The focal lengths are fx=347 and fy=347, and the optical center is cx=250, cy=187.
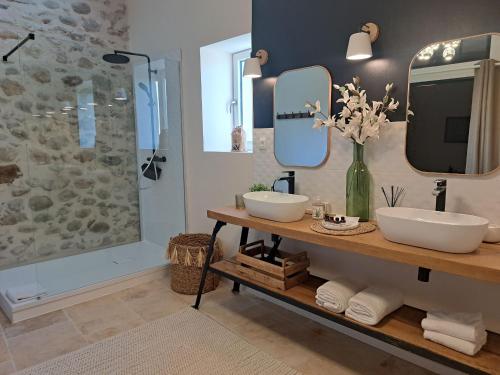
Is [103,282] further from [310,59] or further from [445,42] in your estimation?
[445,42]

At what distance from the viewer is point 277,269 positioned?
2018 mm

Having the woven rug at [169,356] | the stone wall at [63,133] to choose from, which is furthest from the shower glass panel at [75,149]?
the woven rug at [169,356]

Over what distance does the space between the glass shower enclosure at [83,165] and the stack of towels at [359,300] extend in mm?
1788

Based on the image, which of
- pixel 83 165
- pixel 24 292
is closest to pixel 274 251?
pixel 24 292

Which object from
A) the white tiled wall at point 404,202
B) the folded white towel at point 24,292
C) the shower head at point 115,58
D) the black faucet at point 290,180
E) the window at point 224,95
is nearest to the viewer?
the white tiled wall at point 404,202

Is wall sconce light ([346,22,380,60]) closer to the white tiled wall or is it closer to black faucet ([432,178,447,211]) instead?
the white tiled wall

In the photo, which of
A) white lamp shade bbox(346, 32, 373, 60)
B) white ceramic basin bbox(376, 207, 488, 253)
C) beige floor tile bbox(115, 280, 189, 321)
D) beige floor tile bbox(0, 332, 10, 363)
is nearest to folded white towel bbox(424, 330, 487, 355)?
white ceramic basin bbox(376, 207, 488, 253)

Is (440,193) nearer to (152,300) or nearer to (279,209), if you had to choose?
(279,209)

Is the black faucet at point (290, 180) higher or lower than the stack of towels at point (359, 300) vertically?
higher

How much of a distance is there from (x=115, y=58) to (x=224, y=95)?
48.2 inches

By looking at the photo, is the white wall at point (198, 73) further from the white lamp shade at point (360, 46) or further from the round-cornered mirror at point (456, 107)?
the round-cornered mirror at point (456, 107)

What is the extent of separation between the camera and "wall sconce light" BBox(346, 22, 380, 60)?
1.78m

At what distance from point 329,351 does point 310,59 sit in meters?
1.75

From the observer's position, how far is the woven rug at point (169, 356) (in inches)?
72.1
